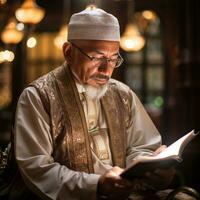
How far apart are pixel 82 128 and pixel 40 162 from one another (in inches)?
17.5

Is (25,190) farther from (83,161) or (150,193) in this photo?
(150,193)

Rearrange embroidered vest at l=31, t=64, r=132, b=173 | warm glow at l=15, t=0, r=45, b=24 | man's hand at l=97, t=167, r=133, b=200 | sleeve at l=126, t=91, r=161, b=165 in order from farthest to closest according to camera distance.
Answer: warm glow at l=15, t=0, r=45, b=24 < sleeve at l=126, t=91, r=161, b=165 < embroidered vest at l=31, t=64, r=132, b=173 < man's hand at l=97, t=167, r=133, b=200

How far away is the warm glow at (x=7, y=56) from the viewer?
1381cm

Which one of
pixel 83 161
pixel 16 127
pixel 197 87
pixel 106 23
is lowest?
pixel 197 87

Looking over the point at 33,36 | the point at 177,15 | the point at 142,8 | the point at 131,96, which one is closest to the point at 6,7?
the point at 33,36

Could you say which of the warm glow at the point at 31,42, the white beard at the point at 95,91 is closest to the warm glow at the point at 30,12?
the warm glow at the point at 31,42

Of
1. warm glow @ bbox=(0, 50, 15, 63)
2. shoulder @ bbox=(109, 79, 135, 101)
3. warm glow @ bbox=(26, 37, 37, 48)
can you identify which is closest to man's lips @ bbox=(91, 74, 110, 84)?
shoulder @ bbox=(109, 79, 135, 101)

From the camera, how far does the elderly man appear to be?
12.3 ft

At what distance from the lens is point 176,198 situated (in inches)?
154

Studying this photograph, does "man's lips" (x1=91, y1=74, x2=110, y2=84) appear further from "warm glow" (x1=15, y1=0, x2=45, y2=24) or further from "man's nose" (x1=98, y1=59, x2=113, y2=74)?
"warm glow" (x1=15, y1=0, x2=45, y2=24)

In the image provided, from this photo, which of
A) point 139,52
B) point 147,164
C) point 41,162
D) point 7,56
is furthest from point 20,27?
point 147,164

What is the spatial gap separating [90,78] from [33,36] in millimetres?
11874

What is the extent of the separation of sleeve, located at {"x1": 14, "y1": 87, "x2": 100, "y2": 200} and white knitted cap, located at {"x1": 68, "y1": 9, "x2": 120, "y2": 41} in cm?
55

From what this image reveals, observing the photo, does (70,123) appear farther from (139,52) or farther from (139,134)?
(139,52)
